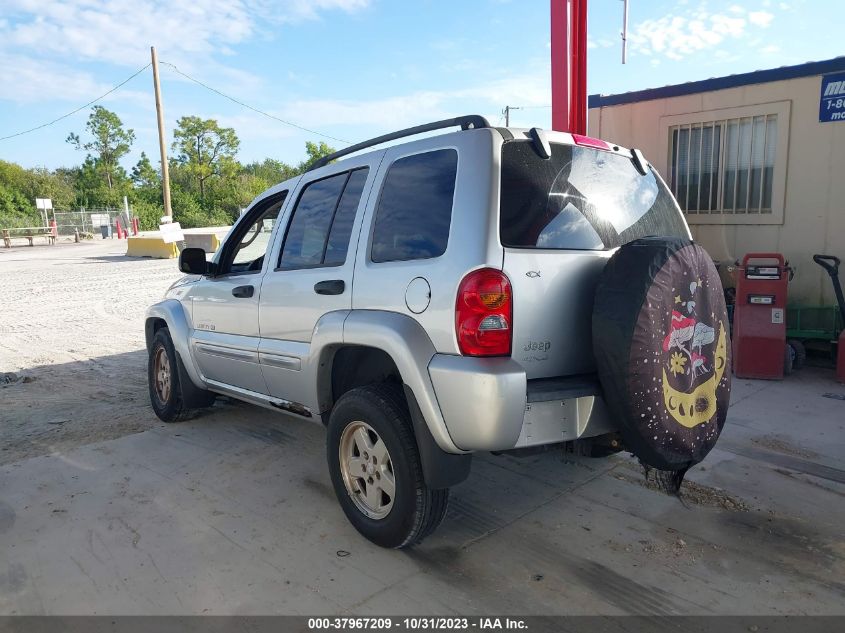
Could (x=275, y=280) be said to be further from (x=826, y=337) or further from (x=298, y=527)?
(x=826, y=337)

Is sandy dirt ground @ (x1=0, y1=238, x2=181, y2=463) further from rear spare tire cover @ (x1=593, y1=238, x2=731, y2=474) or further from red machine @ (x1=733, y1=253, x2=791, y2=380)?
red machine @ (x1=733, y1=253, x2=791, y2=380)

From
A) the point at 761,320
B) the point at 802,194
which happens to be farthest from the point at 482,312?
the point at 802,194

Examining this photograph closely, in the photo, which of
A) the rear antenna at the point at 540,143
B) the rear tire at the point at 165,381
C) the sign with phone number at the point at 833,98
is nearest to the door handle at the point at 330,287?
the rear antenna at the point at 540,143

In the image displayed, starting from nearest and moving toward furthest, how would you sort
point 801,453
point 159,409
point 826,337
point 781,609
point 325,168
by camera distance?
point 781,609 < point 325,168 < point 801,453 < point 159,409 < point 826,337

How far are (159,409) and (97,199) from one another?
188ft

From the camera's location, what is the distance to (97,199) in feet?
181

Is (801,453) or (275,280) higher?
A: (275,280)

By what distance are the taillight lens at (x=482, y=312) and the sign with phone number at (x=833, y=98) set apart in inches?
227

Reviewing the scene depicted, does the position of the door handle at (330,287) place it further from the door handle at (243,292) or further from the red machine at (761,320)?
the red machine at (761,320)

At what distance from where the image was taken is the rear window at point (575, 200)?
2904 mm

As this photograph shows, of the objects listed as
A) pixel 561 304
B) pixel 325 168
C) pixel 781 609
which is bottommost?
pixel 781 609

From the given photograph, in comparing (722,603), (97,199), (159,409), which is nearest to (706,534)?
(722,603)

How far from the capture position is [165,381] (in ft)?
18.0

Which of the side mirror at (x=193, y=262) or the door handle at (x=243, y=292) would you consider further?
the side mirror at (x=193, y=262)
